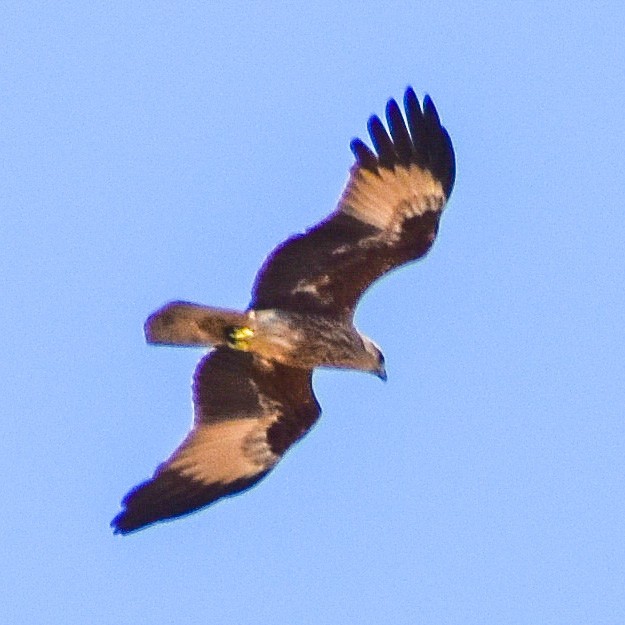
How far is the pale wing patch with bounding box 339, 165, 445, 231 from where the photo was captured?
13047 mm

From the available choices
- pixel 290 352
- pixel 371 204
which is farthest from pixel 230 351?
pixel 371 204

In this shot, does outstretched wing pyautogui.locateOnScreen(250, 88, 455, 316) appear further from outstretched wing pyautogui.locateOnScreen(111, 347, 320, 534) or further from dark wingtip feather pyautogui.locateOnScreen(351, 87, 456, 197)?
outstretched wing pyautogui.locateOnScreen(111, 347, 320, 534)

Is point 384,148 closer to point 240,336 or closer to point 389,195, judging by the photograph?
point 389,195

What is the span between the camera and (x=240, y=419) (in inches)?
Result: 525

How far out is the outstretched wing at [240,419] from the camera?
13156 millimetres

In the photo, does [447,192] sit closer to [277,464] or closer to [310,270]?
[310,270]

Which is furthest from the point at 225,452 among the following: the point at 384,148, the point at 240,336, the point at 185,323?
the point at 384,148

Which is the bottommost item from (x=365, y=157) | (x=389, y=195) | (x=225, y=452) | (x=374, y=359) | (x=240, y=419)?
(x=225, y=452)

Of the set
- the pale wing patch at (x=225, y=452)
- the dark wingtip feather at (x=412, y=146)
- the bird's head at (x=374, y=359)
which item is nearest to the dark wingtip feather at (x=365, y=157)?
the dark wingtip feather at (x=412, y=146)

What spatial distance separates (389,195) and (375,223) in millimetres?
205

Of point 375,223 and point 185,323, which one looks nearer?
point 185,323

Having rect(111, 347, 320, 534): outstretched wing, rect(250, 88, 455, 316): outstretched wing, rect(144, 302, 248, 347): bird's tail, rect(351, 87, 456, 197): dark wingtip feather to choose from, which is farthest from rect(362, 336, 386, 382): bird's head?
rect(351, 87, 456, 197): dark wingtip feather

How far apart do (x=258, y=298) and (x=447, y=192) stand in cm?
142

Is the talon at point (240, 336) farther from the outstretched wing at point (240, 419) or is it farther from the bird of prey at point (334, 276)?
the outstretched wing at point (240, 419)
